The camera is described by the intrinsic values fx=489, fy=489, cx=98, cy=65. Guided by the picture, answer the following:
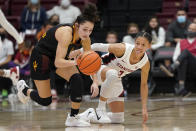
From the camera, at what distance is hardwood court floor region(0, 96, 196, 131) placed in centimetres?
489

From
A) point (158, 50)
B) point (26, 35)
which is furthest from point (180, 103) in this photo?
point (26, 35)

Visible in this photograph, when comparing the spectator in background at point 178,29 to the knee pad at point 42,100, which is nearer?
the knee pad at point 42,100

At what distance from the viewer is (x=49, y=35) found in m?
5.14

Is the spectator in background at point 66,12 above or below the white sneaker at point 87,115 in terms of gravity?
above

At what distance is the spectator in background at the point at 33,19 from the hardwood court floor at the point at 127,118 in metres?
2.88

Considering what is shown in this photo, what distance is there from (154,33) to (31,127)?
5024 mm

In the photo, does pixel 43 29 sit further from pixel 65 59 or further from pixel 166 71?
pixel 65 59

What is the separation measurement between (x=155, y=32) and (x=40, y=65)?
473cm

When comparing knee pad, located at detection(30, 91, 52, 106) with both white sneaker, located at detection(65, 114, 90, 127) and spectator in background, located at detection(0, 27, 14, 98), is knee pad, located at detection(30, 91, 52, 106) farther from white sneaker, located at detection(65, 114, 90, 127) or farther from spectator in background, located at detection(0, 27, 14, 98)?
spectator in background, located at detection(0, 27, 14, 98)

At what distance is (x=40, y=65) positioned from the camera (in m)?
5.23

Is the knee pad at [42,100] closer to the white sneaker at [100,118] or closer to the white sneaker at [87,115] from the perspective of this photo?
the white sneaker at [87,115]

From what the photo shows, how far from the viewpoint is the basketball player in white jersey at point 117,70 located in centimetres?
520

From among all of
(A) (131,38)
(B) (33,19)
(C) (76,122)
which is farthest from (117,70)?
(B) (33,19)

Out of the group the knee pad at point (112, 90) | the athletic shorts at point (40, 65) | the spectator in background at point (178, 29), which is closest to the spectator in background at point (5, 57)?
the spectator in background at point (178, 29)
